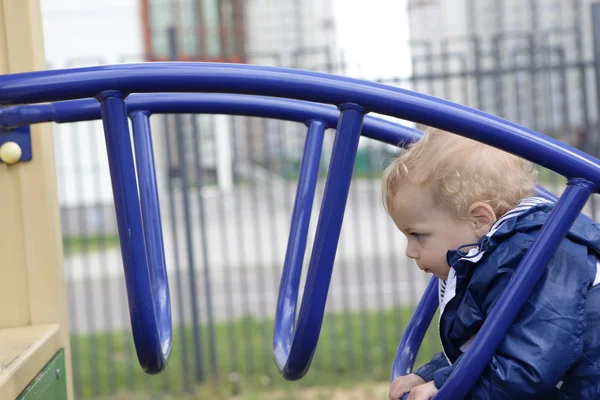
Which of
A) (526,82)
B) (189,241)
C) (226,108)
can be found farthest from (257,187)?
(226,108)

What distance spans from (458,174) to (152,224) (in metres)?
0.47

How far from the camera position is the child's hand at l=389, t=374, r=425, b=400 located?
46.5 inches

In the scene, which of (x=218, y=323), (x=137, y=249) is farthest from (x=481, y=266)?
(x=218, y=323)

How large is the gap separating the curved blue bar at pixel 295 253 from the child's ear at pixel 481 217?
0.88ft

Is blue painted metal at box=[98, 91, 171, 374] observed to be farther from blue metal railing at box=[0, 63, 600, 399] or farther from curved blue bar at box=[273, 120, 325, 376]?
curved blue bar at box=[273, 120, 325, 376]

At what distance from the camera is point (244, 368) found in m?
4.27

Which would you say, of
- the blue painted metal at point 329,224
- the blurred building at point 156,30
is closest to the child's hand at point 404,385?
the blue painted metal at point 329,224

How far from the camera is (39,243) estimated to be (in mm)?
1323

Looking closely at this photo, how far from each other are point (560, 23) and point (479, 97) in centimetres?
475

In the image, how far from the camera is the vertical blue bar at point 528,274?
0.90 metres

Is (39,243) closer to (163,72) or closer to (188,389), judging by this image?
(163,72)

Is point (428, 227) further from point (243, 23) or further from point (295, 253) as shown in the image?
point (243, 23)

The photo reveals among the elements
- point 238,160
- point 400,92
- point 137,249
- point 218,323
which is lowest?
point 218,323

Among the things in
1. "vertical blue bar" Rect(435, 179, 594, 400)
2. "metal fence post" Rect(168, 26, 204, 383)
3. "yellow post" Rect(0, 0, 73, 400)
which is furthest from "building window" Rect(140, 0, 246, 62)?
"vertical blue bar" Rect(435, 179, 594, 400)
